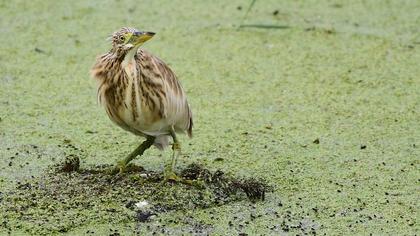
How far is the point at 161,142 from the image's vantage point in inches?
140

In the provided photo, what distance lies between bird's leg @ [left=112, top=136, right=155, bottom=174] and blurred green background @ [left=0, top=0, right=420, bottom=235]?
153mm

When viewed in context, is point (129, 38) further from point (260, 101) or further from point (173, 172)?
point (260, 101)

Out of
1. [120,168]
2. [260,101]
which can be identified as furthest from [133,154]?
[260,101]

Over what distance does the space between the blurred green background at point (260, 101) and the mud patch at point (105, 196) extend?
4cm

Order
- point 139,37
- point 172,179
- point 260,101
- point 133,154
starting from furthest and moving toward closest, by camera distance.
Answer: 1. point 260,101
2. point 133,154
3. point 172,179
4. point 139,37

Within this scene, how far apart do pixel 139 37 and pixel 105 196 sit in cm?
53

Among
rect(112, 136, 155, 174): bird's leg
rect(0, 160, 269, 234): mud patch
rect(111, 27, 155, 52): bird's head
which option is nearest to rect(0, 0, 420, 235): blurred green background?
rect(0, 160, 269, 234): mud patch

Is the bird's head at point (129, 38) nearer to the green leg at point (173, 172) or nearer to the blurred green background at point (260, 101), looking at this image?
the green leg at point (173, 172)

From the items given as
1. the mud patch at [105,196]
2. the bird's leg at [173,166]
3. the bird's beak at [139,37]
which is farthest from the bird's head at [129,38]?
the mud patch at [105,196]

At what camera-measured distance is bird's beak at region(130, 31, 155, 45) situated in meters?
3.18

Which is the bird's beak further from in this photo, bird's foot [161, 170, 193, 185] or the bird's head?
bird's foot [161, 170, 193, 185]

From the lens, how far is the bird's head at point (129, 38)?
10.5 feet

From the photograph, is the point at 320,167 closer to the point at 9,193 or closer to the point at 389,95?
the point at 389,95

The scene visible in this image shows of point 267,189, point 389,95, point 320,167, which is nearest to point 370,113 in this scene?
point 389,95
